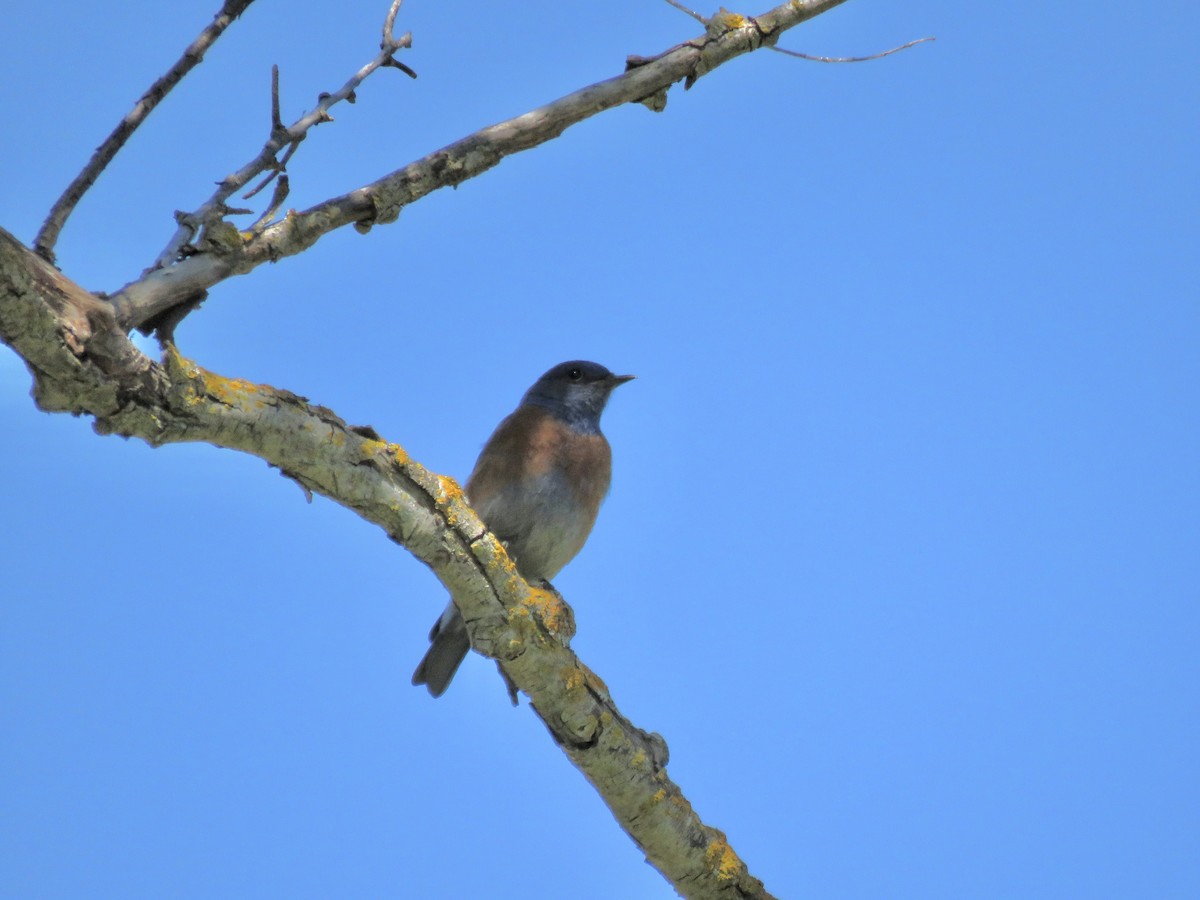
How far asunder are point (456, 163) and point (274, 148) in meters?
0.67

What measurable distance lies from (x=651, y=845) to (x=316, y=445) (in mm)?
2513

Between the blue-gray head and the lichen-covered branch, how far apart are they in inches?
107

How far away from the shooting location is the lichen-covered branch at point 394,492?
3443 millimetres

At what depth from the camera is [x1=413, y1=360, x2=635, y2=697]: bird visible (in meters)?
6.97

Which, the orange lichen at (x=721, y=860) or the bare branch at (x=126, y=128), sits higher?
the bare branch at (x=126, y=128)

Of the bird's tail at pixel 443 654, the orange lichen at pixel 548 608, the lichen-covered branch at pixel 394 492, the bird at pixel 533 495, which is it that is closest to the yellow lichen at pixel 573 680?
the lichen-covered branch at pixel 394 492

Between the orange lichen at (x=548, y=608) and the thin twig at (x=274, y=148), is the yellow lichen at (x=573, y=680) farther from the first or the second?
the thin twig at (x=274, y=148)

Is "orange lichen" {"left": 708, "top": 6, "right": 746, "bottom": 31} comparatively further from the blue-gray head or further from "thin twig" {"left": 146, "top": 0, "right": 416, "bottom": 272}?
the blue-gray head

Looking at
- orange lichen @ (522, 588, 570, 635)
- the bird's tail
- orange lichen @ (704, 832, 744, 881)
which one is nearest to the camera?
orange lichen @ (522, 588, 570, 635)

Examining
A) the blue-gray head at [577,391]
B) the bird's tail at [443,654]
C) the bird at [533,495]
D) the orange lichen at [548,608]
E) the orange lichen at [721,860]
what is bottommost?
the orange lichen at [721,860]

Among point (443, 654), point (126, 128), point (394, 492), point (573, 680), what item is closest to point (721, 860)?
point (573, 680)

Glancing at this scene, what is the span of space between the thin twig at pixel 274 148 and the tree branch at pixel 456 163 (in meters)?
0.10

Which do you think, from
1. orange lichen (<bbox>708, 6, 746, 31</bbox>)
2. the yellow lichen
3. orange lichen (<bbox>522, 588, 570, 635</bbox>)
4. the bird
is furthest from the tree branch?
the bird

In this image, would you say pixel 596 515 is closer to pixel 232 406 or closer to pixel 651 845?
pixel 651 845
